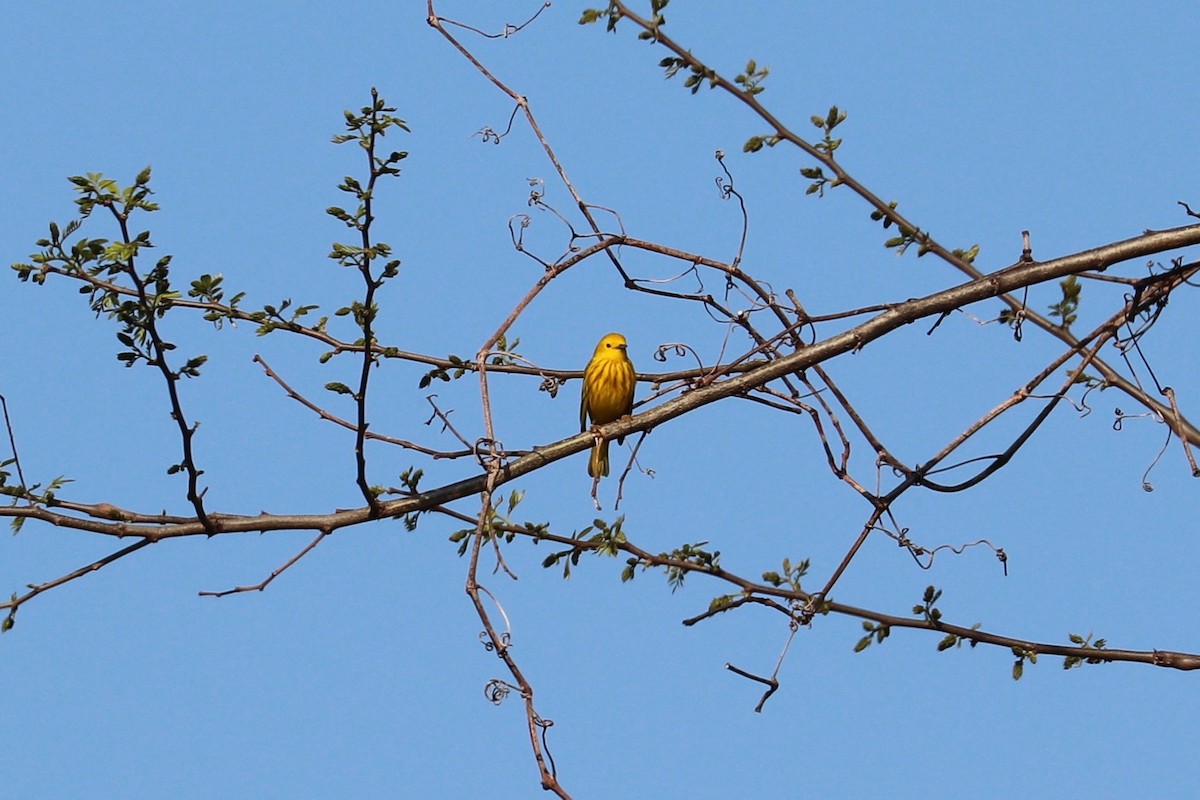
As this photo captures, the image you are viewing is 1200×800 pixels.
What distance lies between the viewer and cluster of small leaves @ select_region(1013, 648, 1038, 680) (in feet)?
16.3

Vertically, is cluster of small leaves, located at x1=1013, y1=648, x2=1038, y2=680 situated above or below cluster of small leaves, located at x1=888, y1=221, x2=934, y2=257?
below

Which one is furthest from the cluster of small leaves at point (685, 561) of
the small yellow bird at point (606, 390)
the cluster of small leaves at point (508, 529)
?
the small yellow bird at point (606, 390)

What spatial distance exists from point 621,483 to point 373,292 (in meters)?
1.40

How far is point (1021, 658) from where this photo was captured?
4.98 metres

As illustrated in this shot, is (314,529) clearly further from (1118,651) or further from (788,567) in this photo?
(1118,651)

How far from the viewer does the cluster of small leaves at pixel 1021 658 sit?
4.97m

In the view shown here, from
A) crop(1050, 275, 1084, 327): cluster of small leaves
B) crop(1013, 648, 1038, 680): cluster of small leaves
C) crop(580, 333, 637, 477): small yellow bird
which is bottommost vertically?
crop(1013, 648, 1038, 680): cluster of small leaves

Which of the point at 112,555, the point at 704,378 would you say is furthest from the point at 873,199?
the point at 112,555

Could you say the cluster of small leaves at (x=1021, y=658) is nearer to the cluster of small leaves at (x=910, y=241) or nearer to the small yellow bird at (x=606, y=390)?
the cluster of small leaves at (x=910, y=241)

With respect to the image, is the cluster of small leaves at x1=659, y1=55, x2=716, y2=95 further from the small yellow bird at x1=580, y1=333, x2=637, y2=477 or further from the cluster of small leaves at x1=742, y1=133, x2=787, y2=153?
the small yellow bird at x1=580, y1=333, x2=637, y2=477

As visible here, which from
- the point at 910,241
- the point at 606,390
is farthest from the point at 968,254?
the point at 606,390

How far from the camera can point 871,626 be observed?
4.87 m

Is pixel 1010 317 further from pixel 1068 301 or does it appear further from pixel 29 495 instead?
pixel 29 495

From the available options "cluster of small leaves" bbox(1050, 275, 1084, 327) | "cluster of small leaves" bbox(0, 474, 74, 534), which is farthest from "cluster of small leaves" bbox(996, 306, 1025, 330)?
"cluster of small leaves" bbox(0, 474, 74, 534)
